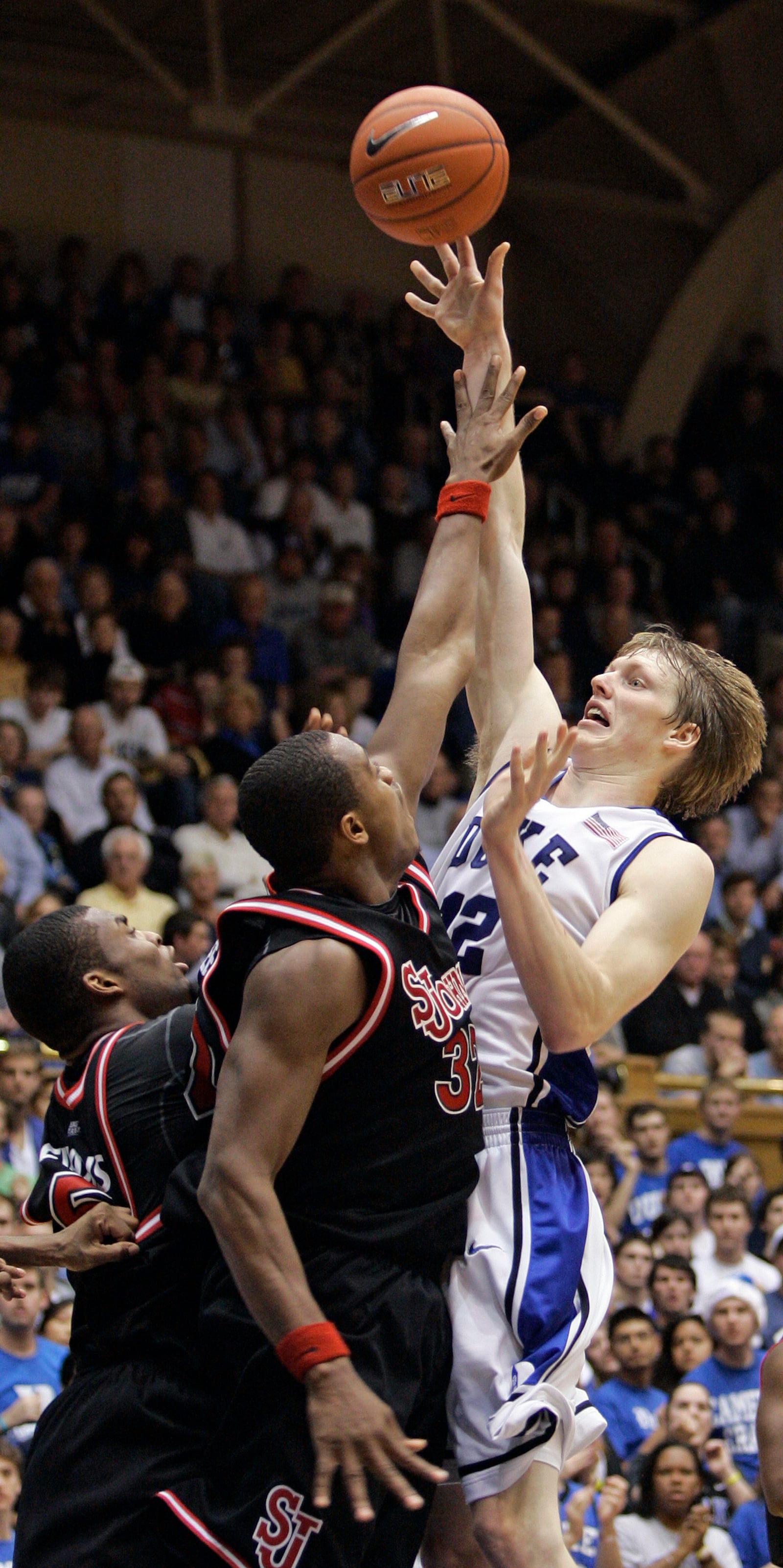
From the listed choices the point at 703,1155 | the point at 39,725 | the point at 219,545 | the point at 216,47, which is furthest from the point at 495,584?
the point at 216,47

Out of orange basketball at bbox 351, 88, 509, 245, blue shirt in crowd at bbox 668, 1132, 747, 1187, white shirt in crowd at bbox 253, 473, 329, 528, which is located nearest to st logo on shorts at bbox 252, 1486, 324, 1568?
orange basketball at bbox 351, 88, 509, 245

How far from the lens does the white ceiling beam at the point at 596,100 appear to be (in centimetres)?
1248

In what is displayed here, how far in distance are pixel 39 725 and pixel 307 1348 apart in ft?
22.7

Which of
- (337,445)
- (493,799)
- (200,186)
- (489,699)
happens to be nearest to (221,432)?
(337,445)

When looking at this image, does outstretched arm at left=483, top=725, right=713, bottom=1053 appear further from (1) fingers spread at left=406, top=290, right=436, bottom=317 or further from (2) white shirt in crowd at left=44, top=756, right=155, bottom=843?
(2) white shirt in crowd at left=44, top=756, right=155, bottom=843

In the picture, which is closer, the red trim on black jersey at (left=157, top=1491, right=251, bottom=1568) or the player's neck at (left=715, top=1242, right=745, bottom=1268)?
the red trim on black jersey at (left=157, top=1491, right=251, bottom=1568)

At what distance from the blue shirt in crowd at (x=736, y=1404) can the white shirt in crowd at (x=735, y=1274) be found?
26.1 inches

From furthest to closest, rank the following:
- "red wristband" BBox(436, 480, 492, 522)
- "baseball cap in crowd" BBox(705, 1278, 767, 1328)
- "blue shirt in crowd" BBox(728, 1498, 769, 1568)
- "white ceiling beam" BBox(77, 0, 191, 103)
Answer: "white ceiling beam" BBox(77, 0, 191, 103) < "baseball cap in crowd" BBox(705, 1278, 767, 1328) < "blue shirt in crowd" BBox(728, 1498, 769, 1568) < "red wristband" BBox(436, 480, 492, 522)

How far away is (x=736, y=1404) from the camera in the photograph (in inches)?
257

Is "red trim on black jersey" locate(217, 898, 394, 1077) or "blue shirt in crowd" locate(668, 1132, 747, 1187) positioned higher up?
"red trim on black jersey" locate(217, 898, 394, 1077)

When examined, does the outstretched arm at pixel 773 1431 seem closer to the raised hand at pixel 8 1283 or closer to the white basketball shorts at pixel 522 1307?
the white basketball shorts at pixel 522 1307

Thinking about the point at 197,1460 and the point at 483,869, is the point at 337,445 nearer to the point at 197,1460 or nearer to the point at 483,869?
the point at 483,869

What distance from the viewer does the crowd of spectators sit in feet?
21.5

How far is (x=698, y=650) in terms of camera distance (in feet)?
11.5
